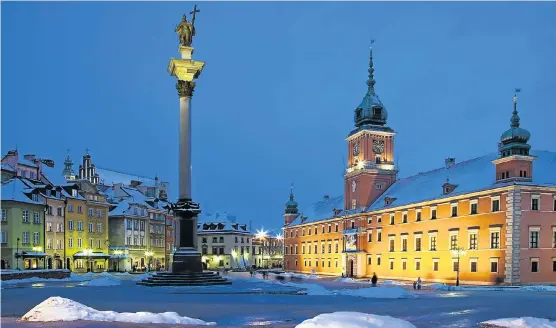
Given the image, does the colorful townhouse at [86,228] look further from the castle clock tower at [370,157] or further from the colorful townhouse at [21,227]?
the castle clock tower at [370,157]

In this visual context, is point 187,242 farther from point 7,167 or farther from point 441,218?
point 7,167

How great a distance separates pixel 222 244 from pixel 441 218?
7410cm

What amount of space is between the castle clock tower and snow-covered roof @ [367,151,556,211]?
1.60m

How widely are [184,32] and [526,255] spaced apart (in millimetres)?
33462

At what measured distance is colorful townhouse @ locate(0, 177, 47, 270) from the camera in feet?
221

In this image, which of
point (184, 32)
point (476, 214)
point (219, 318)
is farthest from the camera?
point (476, 214)

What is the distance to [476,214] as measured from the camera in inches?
2109

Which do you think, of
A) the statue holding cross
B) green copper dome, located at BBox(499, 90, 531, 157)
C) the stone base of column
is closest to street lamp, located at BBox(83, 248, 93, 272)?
the stone base of column

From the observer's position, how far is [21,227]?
69.3 metres

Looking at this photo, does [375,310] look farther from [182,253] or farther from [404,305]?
[182,253]

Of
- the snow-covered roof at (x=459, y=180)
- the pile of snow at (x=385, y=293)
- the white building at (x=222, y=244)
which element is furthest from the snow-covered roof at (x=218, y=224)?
the pile of snow at (x=385, y=293)

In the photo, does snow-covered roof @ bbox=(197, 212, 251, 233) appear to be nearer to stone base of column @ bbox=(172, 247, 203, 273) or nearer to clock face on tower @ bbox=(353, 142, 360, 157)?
clock face on tower @ bbox=(353, 142, 360, 157)

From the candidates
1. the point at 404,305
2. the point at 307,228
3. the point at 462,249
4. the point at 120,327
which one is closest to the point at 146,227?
the point at 307,228

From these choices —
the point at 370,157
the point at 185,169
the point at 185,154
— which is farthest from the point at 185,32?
the point at 370,157
